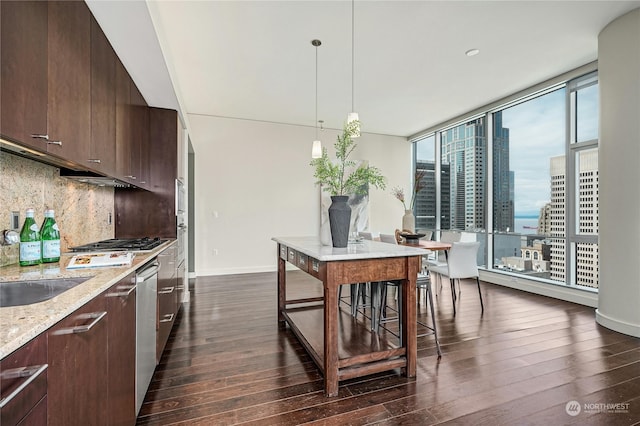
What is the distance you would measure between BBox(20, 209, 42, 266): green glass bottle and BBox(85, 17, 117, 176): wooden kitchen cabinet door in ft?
1.34

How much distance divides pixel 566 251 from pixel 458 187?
7.84ft

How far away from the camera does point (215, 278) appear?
18.2ft

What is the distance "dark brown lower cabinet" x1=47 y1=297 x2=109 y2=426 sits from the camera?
0.89m

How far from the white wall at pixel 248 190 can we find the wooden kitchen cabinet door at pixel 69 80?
3.93m

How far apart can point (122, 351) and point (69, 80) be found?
1.35 meters

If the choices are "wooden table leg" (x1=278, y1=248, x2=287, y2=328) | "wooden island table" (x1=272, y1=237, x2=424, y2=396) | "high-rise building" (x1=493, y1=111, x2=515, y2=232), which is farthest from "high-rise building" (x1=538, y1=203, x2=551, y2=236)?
"wooden table leg" (x1=278, y1=248, x2=287, y2=328)

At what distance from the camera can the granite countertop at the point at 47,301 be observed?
75 centimetres

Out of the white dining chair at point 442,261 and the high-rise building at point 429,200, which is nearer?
the white dining chair at point 442,261

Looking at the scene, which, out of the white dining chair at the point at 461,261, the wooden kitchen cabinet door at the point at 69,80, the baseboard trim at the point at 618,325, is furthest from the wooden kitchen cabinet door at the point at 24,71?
the baseboard trim at the point at 618,325

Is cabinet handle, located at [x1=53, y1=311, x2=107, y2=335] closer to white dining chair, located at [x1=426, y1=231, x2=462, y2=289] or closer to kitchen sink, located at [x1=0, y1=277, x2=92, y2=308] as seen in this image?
kitchen sink, located at [x1=0, y1=277, x2=92, y2=308]

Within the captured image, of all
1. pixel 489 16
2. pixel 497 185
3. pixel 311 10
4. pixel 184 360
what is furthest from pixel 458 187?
pixel 184 360

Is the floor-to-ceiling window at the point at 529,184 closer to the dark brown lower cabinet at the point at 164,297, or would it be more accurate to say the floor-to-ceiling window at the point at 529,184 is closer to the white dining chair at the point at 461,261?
the white dining chair at the point at 461,261

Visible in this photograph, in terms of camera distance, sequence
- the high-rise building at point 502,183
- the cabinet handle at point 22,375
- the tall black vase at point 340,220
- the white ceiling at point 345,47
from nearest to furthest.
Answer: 1. the cabinet handle at point 22,375
2. the tall black vase at point 340,220
3. the white ceiling at point 345,47
4. the high-rise building at point 502,183

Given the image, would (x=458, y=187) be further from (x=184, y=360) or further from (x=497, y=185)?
(x=184, y=360)
